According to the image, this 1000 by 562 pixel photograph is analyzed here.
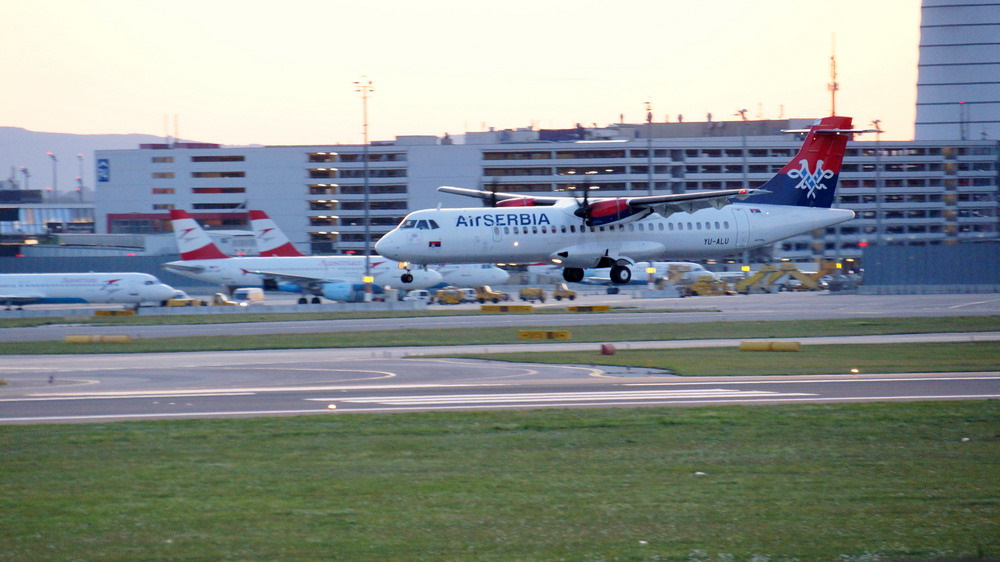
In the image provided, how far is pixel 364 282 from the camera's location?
63938 millimetres

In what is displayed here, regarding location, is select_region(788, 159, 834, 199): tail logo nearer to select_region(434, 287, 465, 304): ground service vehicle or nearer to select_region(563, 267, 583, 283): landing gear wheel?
select_region(563, 267, 583, 283): landing gear wheel

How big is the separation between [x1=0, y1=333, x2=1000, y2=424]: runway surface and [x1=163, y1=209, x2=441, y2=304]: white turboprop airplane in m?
36.3

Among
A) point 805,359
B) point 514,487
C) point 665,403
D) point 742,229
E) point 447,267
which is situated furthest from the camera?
point 447,267

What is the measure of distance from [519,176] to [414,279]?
43467 mm

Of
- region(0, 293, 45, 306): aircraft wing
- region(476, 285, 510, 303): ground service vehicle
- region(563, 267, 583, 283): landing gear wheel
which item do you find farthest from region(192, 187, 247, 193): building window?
region(563, 267, 583, 283): landing gear wheel

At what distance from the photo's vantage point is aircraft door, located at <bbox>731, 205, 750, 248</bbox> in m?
45.3

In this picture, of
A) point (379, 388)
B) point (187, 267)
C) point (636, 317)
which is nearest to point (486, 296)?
point (187, 267)

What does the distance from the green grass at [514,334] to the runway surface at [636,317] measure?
2.22 m

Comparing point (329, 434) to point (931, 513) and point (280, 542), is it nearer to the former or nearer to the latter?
point (280, 542)

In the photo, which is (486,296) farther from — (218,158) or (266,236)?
(218,158)

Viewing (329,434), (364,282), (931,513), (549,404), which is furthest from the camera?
(364,282)

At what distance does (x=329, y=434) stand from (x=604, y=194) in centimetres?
8960

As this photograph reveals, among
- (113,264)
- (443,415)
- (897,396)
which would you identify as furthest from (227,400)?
(113,264)

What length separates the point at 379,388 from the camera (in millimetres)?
21656
